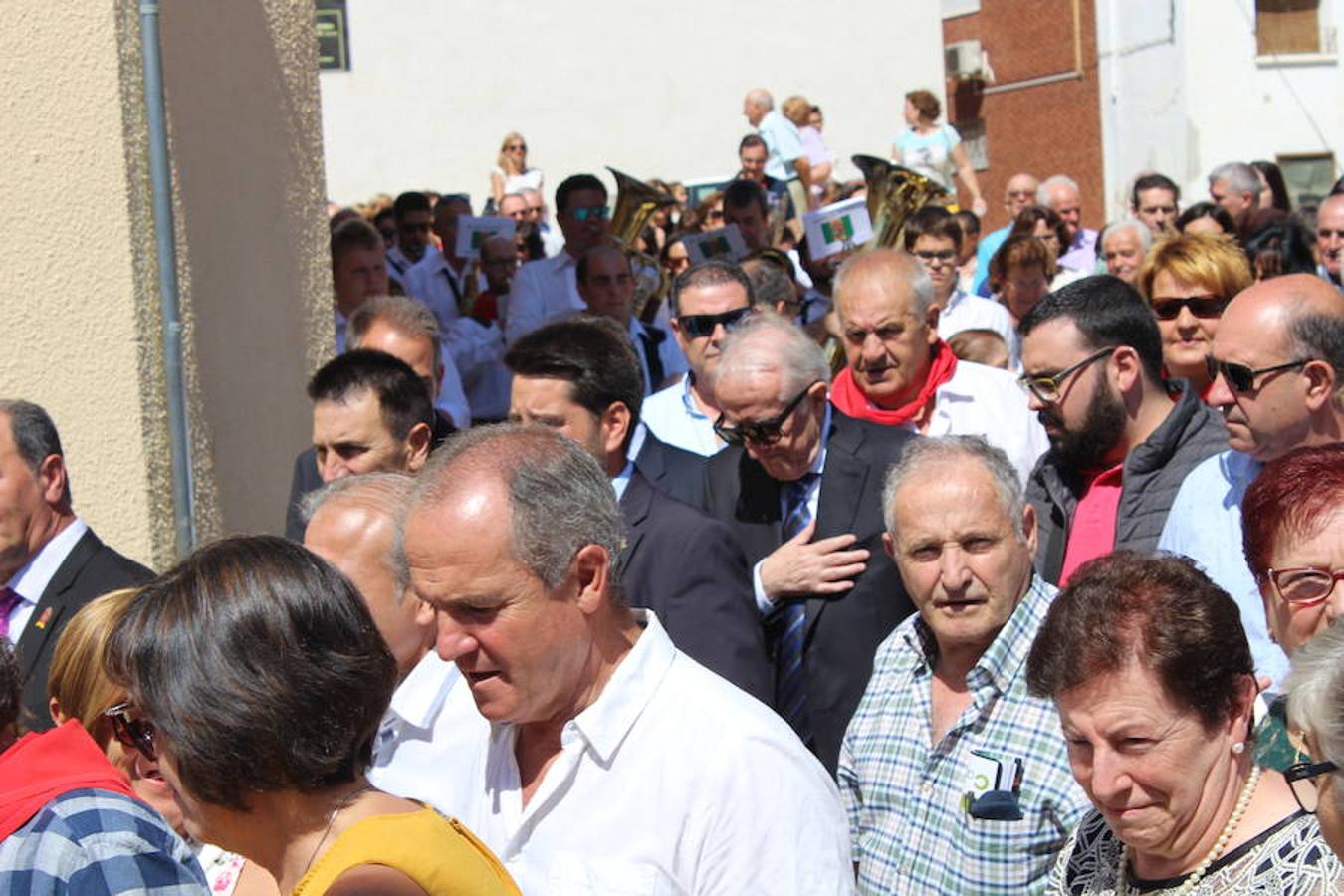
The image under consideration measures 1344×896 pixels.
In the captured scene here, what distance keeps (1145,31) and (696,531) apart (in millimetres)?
23003

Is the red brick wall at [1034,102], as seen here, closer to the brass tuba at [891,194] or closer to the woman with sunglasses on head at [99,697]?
the brass tuba at [891,194]

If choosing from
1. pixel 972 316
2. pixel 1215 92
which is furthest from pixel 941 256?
pixel 1215 92

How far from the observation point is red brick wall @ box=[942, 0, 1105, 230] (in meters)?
27.7

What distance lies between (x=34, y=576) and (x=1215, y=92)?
22.5 metres

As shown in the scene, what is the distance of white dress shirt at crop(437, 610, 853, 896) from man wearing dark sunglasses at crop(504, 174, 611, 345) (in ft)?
23.3

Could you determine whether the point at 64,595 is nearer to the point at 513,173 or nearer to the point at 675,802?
the point at 675,802

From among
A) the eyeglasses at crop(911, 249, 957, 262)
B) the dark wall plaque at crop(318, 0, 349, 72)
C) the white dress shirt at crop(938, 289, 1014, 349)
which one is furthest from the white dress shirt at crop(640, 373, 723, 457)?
the dark wall plaque at crop(318, 0, 349, 72)

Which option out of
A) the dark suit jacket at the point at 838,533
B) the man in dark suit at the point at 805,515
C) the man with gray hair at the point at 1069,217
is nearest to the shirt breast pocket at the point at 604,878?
the dark suit jacket at the point at 838,533

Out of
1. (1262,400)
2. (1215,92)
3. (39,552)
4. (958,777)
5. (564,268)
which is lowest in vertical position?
(958,777)

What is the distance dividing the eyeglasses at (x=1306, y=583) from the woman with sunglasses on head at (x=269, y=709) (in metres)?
1.75

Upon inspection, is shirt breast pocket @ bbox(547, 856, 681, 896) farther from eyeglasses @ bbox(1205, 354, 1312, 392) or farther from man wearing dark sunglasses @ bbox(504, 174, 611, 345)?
man wearing dark sunglasses @ bbox(504, 174, 611, 345)

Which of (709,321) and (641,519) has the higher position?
(709,321)

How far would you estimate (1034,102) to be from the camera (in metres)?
29.0

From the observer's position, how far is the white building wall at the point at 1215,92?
2498cm
